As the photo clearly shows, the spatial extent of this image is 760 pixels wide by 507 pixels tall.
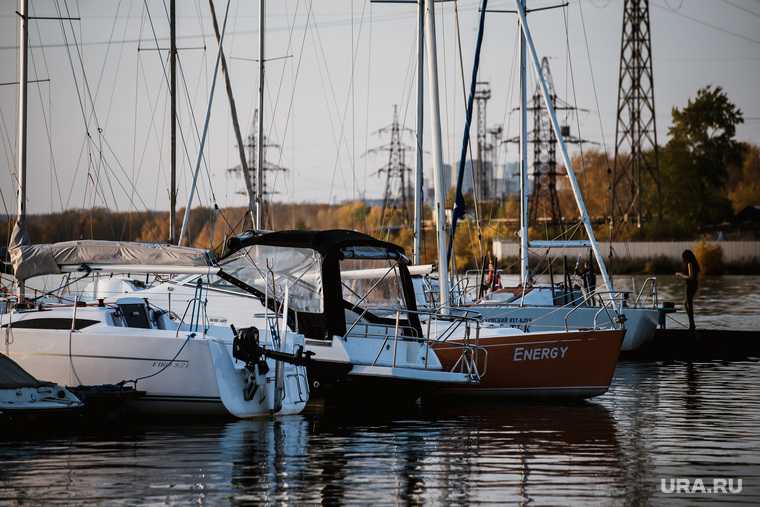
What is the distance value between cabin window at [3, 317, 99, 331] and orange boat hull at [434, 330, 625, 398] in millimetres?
6184

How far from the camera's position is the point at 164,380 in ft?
57.5

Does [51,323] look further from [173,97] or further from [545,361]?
[173,97]

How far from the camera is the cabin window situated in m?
17.9

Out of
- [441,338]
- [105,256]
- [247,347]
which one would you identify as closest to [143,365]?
[247,347]

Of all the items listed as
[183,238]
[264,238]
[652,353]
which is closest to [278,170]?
[183,238]

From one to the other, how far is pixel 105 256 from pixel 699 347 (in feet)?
54.4

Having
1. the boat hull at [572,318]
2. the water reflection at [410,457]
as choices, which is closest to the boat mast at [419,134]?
the boat hull at [572,318]

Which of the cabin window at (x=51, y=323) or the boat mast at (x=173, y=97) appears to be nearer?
the cabin window at (x=51, y=323)

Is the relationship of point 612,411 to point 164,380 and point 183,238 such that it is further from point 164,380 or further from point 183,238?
point 183,238

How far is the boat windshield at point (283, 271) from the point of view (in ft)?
64.8

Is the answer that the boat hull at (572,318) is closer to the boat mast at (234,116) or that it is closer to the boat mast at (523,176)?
Answer: the boat mast at (523,176)

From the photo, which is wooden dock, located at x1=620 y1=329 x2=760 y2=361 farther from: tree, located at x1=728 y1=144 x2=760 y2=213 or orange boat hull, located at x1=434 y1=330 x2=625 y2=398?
tree, located at x1=728 y1=144 x2=760 y2=213

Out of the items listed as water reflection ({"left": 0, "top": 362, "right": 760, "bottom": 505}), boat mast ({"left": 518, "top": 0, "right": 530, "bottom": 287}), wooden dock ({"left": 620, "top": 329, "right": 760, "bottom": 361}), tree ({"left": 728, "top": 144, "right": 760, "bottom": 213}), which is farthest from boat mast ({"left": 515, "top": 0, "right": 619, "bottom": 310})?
tree ({"left": 728, "top": 144, "right": 760, "bottom": 213})

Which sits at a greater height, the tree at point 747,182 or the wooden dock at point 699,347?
the tree at point 747,182
